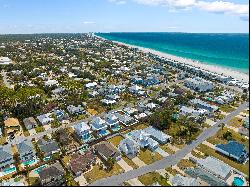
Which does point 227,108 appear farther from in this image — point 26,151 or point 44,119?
point 26,151

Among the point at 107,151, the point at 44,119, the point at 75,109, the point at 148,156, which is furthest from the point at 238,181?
the point at 44,119

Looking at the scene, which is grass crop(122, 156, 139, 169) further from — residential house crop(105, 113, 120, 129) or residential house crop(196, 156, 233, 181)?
residential house crop(105, 113, 120, 129)

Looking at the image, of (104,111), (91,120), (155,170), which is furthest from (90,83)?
(155,170)

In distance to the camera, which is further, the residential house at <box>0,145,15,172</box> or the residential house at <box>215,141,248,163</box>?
the residential house at <box>215,141,248,163</box>

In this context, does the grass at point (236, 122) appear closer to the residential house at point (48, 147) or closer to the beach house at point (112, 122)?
the beach house at point (112, 122)

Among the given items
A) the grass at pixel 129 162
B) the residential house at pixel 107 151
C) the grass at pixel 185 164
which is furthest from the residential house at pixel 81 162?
the grass at pixel 185 164

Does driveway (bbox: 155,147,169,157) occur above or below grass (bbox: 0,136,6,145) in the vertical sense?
above

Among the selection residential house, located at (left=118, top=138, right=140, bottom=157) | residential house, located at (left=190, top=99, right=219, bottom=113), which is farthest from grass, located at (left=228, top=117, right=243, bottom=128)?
residential house, located at (left=118, top=138, right=140, bottom=157)
